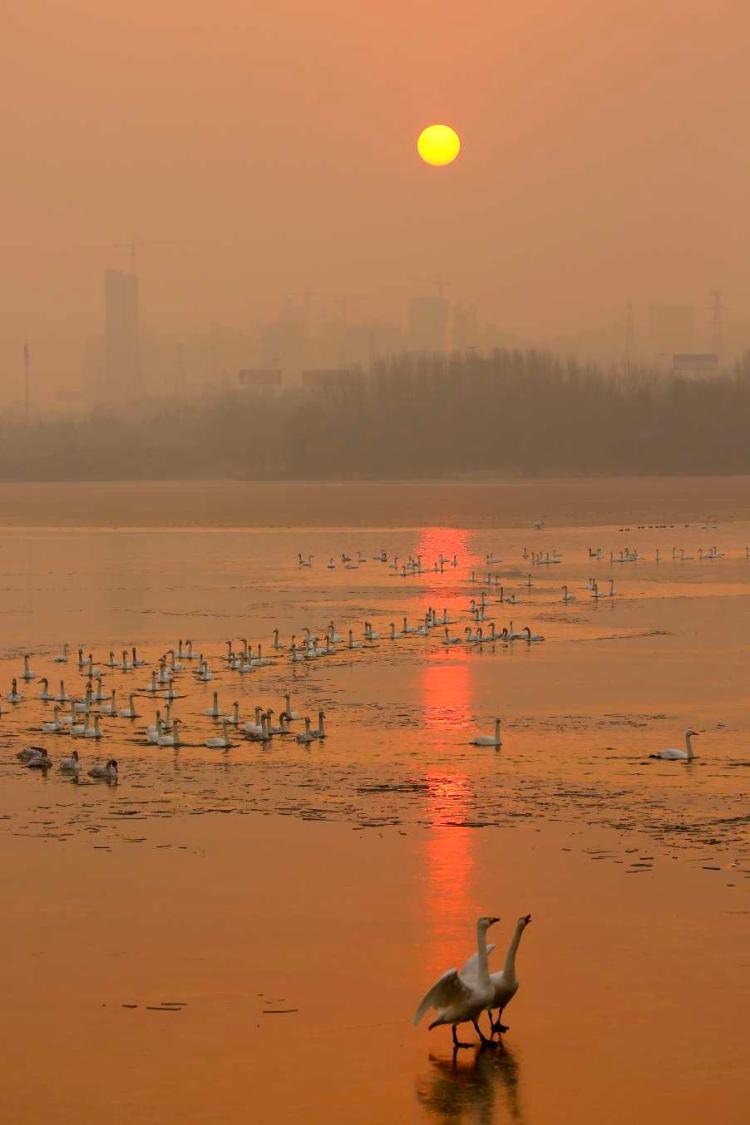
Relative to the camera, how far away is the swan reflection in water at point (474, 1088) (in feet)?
46.5

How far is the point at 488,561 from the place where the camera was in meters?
75.3

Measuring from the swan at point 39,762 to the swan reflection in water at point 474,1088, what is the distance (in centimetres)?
1289

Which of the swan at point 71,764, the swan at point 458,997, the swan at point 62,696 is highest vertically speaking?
the swan at point 62,696

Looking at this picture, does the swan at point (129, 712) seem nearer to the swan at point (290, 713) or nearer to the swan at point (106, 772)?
the swan at point (290, 713)

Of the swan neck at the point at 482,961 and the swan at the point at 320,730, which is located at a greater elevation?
the swan at the point at 320,730

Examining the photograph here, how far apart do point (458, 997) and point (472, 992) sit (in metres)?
0.12

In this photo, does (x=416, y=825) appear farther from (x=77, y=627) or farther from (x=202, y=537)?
(x=202, y=537)

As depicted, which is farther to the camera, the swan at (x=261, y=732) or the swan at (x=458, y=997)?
the swan at (x=261, y=732)

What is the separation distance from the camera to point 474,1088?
14.7 meters

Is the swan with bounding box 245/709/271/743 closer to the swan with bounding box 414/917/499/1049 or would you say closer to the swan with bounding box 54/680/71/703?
the swan with bounding box 54/680/71/703

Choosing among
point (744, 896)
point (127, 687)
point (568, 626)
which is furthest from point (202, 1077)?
point (568, 626)

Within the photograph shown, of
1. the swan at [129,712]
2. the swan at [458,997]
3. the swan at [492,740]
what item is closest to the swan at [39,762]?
the swan at [129,712]

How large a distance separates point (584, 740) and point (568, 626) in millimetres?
19287

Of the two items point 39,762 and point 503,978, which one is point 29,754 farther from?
point 503,978
